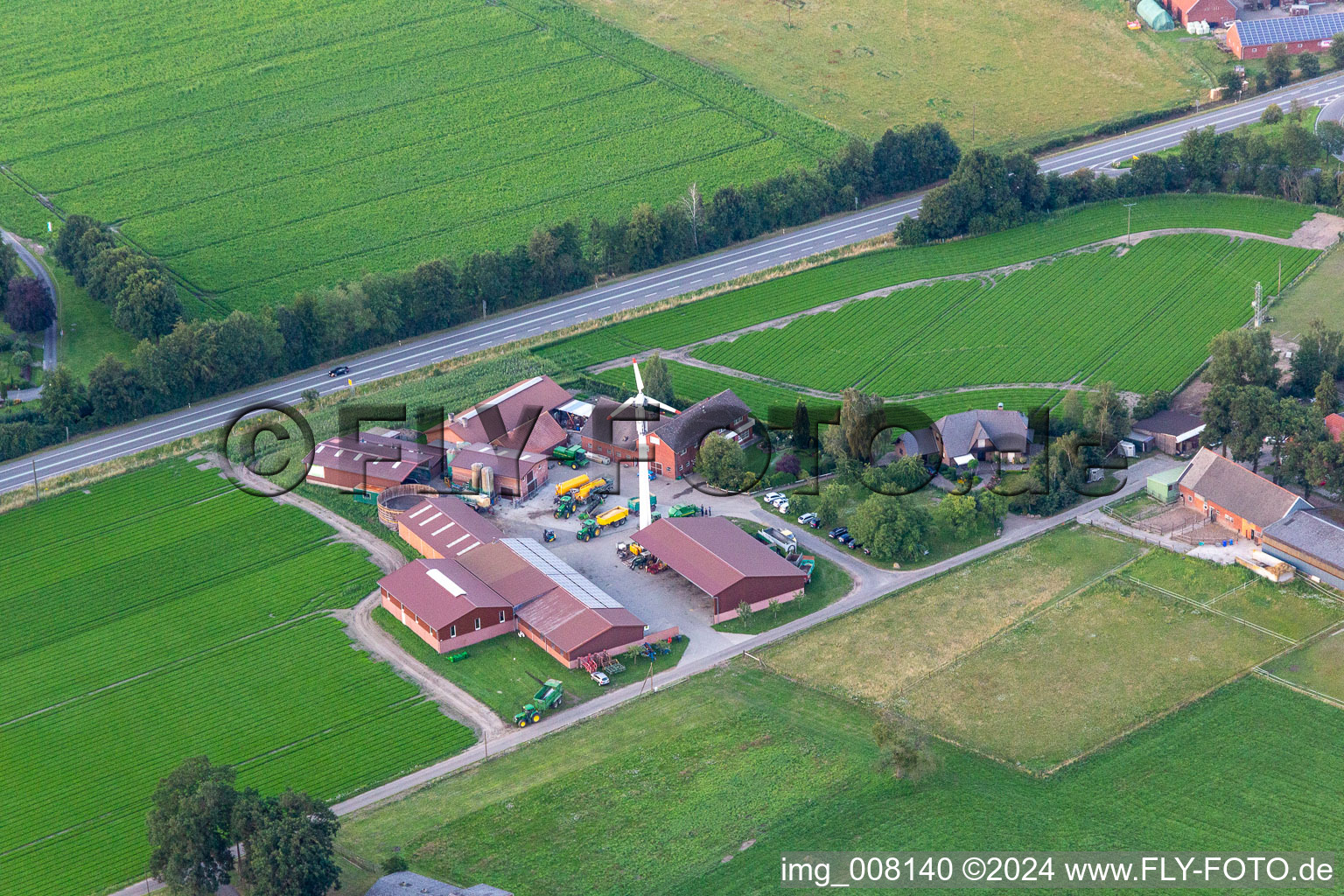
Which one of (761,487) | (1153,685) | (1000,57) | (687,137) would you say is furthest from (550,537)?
(1000,57)

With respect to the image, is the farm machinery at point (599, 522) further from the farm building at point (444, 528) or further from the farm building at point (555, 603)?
the farm building at point (444, 528)

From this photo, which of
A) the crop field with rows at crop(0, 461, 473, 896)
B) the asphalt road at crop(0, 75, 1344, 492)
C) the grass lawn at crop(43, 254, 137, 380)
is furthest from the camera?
the grass lawn at crop(43, 254, 137, 380)

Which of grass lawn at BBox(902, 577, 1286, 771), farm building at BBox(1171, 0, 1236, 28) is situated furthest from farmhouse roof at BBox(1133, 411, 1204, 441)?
farm building at BBox(1171, 0, 1236, 28)

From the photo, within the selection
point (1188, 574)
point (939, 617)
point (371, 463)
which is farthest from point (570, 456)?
point (1188, 574)

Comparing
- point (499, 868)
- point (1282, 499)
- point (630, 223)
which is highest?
point (630, 223)

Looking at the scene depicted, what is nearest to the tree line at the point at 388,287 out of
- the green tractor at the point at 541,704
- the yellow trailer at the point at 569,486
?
the yellow trailer at the point at 569,486

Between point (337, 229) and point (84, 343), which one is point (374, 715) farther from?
point (337, 229)

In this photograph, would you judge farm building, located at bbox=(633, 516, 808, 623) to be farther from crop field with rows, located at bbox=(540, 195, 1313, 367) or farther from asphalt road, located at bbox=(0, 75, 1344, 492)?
asphalt road, located at bbox=(0, 75, 1344, 492)
